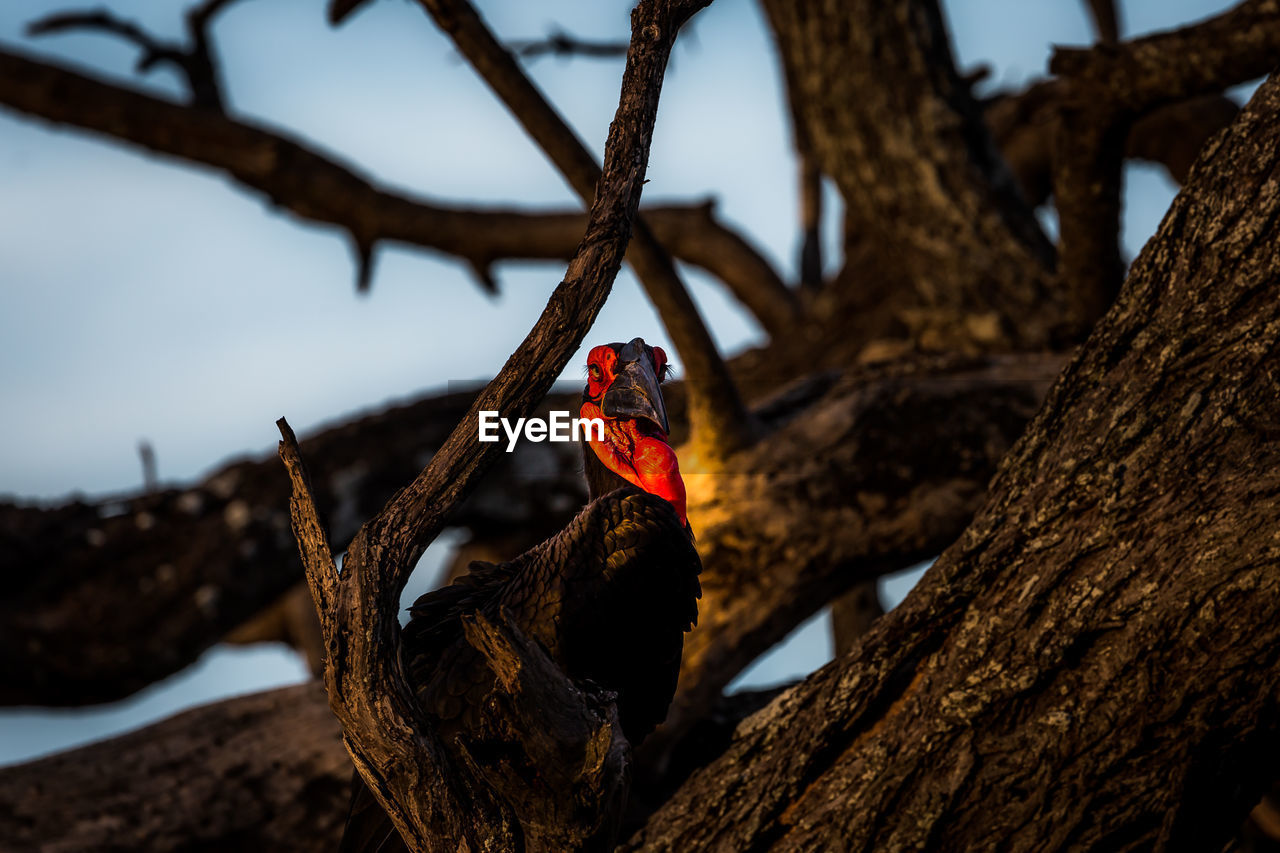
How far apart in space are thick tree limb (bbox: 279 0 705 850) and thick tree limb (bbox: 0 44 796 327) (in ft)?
21.0

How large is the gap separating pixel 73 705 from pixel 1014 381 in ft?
16.3

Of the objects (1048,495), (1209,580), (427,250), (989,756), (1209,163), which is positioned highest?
(427,250)

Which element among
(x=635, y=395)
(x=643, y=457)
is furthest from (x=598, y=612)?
(x=635, y=395)

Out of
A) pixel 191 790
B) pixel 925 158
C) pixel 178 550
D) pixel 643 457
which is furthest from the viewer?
pixel 925 158

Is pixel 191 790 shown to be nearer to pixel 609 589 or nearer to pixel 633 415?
pixel 609 589

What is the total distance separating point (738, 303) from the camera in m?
10.4

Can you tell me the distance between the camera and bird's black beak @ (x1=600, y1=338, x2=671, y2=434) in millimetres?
2770

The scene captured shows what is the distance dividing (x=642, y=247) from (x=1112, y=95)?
2028 mm

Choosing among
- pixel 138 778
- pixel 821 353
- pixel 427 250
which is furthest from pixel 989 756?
pixel 427 250

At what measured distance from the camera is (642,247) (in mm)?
4637

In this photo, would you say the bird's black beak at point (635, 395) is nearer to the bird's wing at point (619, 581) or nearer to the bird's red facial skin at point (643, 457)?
the bird's red facial skin at point (643, 457)

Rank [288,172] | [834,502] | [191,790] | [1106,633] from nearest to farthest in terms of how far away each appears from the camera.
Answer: [1106,633], [191,790], [834,502], [288,172]

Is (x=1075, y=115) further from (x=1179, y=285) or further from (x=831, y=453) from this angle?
(x=1179, y=285)

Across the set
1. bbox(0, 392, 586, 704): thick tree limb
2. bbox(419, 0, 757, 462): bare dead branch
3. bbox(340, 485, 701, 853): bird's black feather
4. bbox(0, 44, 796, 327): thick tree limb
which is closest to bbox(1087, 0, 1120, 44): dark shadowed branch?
bbox(0, 44, 796, 327): thick tree limb
